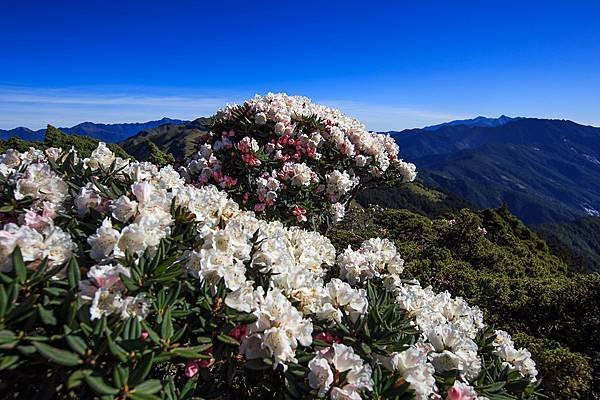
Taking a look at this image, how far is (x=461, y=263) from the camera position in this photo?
7.71m

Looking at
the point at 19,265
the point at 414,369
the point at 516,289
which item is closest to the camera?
the point at 19,265

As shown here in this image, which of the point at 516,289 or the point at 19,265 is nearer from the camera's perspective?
the point at 19,265

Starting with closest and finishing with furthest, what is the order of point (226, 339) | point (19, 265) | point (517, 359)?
point (19, 265), point (226, 339), point (517, 359)

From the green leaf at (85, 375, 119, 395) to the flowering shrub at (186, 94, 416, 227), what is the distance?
11.8 ft

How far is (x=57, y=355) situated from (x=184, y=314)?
0.49 metres

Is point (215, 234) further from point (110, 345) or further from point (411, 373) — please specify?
point (411, 373)

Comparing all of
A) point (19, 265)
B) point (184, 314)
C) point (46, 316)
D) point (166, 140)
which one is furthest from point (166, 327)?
point (166, 140)

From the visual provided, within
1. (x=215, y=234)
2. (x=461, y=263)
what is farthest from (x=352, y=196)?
(x=215, y=234)

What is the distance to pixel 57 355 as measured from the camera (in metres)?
1.35

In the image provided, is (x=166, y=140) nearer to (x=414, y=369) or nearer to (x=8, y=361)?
(x=414, y=369)

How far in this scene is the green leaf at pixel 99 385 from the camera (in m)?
1.33

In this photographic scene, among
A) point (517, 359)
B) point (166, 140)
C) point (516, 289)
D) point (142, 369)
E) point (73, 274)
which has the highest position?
point (166, 140)

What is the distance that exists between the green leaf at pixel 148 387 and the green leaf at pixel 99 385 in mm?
77

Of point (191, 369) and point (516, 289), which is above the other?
point (191, 369)
